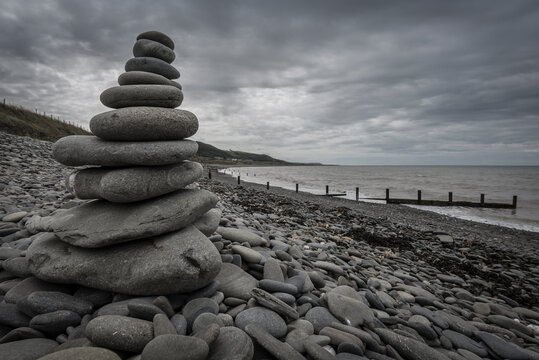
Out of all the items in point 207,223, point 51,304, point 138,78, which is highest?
point 138,78

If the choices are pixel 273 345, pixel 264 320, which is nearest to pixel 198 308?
pixel 264 320

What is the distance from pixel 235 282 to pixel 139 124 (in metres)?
2.83

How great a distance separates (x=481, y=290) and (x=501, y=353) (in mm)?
4027

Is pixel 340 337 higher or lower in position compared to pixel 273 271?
lower

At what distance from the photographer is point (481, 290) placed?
6.78 m

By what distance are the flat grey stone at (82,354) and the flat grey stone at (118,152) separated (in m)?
2.46

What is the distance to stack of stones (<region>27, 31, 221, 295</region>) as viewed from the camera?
3.37 metres

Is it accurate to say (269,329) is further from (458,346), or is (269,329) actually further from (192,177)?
(458,346)

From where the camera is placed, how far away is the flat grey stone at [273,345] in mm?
2436

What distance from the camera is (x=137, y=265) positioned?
3369 millimetres

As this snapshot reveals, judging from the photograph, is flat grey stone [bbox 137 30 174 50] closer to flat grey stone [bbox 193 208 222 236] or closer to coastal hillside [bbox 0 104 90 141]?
flat grey stone [bbox 193 208 222 236]

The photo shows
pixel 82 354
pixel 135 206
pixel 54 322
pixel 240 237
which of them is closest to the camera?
pixel 82 354

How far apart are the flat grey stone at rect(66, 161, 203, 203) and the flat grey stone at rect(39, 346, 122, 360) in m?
2.10

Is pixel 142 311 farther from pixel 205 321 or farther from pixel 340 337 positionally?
pixel 340 337
